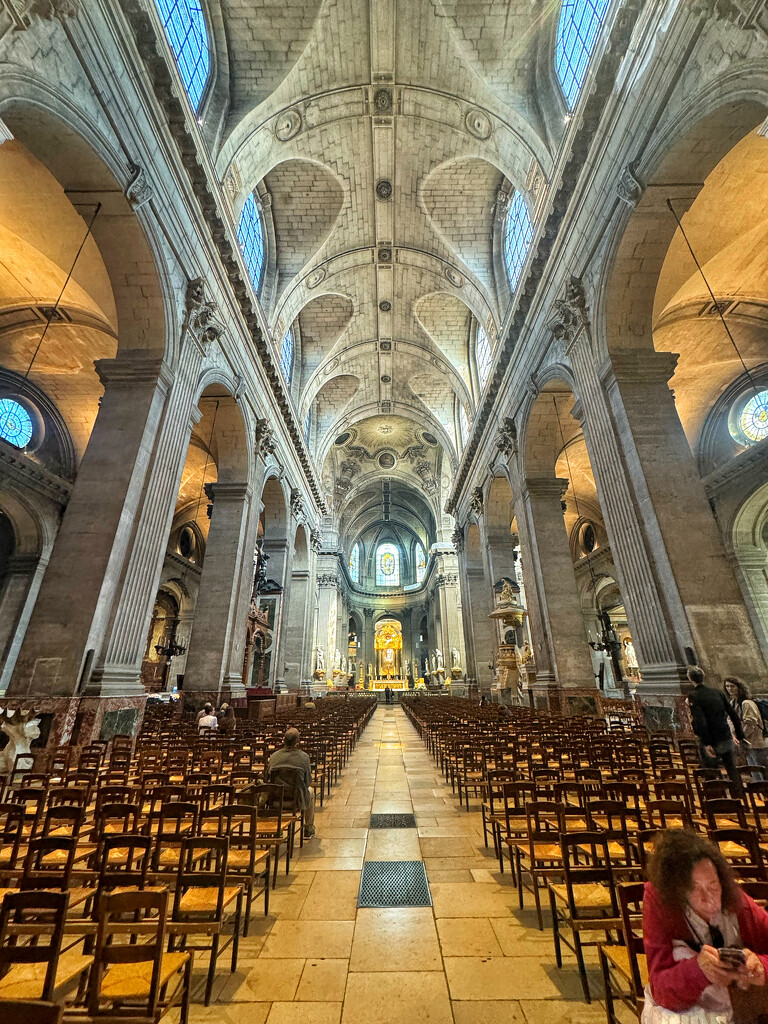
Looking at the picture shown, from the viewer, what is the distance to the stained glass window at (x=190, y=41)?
32.8 feet

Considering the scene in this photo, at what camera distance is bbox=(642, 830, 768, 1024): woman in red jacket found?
1334 mm

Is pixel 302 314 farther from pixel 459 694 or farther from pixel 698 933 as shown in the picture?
pixel 698 933

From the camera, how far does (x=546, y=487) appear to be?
14602 millimetres

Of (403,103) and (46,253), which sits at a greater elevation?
(403,103)

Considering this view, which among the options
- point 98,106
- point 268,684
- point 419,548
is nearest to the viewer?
point 98,106

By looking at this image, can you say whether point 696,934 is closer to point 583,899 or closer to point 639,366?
point 583,899

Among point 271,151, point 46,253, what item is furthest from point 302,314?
point 46,253

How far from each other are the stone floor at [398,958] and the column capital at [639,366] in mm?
8570

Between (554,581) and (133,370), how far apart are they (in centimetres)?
1177

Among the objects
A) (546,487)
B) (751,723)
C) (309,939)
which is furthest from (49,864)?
(546,487)

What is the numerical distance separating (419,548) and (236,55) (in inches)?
1560

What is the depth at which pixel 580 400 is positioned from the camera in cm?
1043

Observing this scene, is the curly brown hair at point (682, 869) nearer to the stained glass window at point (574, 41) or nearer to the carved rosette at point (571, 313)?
the carved rosette at point (571, 313)

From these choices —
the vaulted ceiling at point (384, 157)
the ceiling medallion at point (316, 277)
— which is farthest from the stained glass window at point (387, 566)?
the ceiling medallion at point (316, 277)
